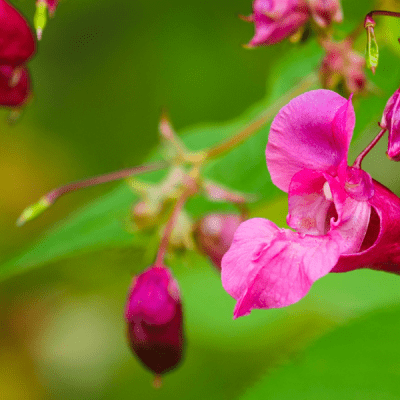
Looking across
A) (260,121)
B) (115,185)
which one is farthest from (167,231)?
(115,185)

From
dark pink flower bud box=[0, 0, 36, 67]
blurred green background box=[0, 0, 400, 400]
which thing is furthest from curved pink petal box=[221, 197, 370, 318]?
blurred green background box=[0, 0, 400, 400]

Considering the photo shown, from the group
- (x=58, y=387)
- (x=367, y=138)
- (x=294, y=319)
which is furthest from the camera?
(x=58, y=387)

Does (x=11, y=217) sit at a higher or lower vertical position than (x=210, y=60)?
lower

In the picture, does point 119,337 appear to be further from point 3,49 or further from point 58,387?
point 3,49

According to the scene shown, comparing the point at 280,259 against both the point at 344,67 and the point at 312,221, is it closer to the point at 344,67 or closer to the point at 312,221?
the point at 312,221

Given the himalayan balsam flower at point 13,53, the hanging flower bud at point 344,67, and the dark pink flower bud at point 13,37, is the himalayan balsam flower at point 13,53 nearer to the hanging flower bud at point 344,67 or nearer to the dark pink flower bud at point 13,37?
the dark pink flower bud at point 13,37

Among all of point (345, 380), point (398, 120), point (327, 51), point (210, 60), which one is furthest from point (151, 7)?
point (398, 120)
